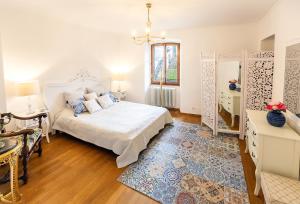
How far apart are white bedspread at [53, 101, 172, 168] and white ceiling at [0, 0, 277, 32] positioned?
2008 millimetres

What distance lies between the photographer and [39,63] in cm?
357

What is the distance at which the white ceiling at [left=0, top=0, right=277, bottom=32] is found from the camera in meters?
2.84

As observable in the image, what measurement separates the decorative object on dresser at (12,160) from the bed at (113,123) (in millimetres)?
1232

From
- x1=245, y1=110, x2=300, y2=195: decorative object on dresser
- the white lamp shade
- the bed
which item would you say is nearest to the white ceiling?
the white lamp shade

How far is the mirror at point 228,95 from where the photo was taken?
3549mm

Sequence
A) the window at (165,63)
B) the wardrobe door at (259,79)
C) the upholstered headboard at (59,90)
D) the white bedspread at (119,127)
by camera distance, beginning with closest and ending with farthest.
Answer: the white bedspread at (119,127)
the wardrobe door at (259,79)
the upholstered headboard at (59,90)
the window at (165,63)

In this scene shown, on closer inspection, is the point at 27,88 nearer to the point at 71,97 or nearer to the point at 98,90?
the point at 71,97

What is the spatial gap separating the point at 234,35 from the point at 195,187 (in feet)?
12.5

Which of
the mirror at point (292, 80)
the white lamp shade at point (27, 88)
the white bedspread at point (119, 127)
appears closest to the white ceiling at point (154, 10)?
the mirror at point (292, 80)

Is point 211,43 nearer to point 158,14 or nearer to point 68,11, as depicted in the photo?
point 158,14

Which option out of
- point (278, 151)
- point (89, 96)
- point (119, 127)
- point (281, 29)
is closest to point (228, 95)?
point (281, 29)

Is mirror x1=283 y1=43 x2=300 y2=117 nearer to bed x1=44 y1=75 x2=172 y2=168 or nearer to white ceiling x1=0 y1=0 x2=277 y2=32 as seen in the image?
white ceiling x1=0 y1=0 x2=277 y2=32

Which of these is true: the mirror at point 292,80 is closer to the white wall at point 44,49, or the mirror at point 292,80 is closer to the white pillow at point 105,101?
the white pillow at point 105,101

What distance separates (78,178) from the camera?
7.95 feet
